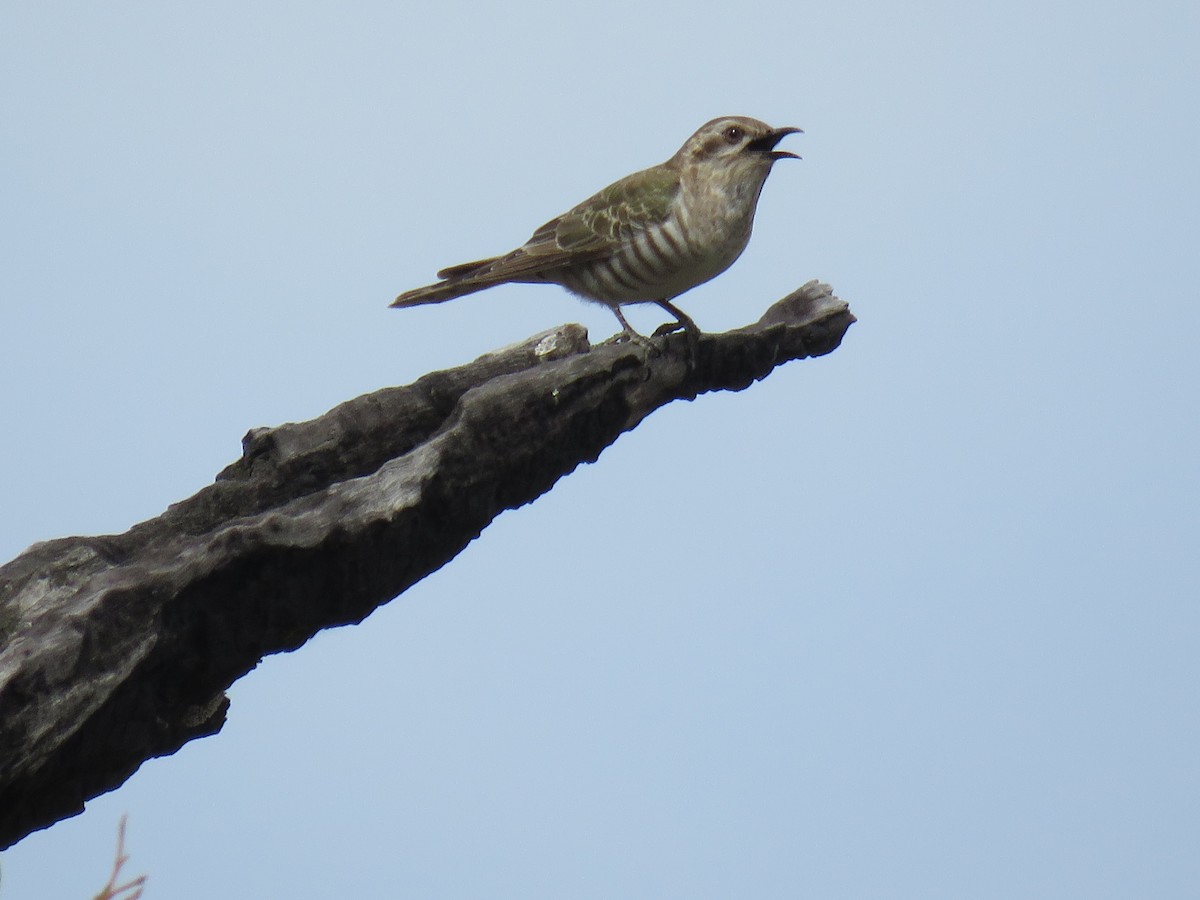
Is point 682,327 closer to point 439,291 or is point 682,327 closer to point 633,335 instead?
point 633,335

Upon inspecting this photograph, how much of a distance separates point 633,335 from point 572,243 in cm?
54

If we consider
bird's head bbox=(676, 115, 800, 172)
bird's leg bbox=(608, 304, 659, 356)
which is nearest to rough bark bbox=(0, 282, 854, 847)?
bird's leg bbox=(608, 304, 659, 356)

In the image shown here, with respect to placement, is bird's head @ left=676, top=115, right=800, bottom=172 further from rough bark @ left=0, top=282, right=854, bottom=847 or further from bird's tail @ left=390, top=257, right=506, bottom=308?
rough bark @ left=0, top=282, right=854, bottom=847

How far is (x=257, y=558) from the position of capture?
8.66 ft

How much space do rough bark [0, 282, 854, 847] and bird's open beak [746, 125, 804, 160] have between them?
1434 millimetres

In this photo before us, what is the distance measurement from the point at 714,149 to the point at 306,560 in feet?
8.47

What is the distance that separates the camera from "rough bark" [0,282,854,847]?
8.24 feet

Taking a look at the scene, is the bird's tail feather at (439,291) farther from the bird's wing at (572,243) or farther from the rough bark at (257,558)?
the rough bark at (257,558)

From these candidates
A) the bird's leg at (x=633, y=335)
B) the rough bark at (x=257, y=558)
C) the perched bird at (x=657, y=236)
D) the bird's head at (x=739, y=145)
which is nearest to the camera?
the rough bark at (x=257, y=558)

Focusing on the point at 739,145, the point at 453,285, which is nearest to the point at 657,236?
the point at 739,145

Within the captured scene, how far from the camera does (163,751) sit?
9.41ft

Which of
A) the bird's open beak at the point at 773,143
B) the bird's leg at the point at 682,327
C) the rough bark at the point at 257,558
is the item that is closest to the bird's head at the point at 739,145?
the bird's open beak at the point at 773,143

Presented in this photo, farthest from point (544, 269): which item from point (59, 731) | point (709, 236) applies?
point (59, 731)

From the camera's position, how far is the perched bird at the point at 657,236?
4508mm
